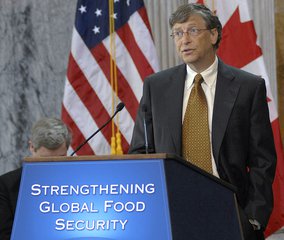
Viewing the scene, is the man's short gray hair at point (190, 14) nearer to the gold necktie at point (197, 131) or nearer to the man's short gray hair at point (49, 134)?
the gold necktie at point (197, 131)

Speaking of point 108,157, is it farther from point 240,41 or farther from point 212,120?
point 240,41

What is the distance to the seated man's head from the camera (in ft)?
13.5

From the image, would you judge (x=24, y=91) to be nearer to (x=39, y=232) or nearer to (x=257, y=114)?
(x=257, y=114)

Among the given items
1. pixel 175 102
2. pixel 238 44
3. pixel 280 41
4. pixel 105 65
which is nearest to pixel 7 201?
pixel 175 102

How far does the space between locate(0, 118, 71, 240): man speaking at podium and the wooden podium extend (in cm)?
127

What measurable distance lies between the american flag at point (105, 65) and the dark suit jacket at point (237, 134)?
215 cm

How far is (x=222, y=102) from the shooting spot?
146 inches

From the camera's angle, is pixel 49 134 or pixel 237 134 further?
pixel 49 134

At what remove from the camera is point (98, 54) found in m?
6.04

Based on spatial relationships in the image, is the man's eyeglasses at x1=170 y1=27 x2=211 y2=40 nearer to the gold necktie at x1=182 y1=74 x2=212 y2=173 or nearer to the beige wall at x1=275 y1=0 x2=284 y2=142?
the gold necktie at x1=182 y1=74 x2=212 y2=173

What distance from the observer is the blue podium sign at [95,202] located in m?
2.54

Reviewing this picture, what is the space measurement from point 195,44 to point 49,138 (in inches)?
37.8

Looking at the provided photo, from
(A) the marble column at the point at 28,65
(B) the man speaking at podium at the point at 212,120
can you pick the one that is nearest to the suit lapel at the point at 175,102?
(B) the man speaking at podium at the point at 212,120

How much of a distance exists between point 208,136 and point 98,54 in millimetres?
2541
